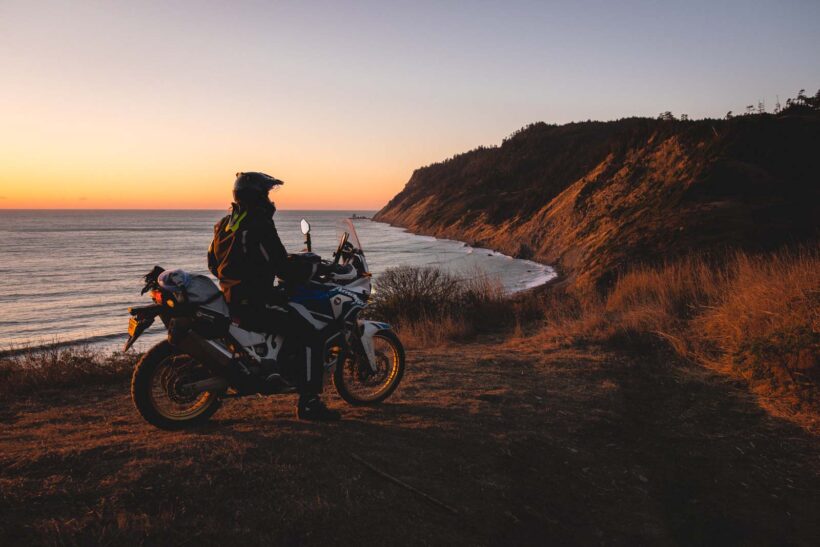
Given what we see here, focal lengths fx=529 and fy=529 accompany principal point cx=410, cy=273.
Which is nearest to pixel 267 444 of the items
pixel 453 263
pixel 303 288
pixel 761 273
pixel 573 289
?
pixel 303 288

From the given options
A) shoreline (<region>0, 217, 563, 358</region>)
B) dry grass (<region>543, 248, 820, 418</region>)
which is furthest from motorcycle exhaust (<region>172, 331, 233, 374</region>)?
dry grass (<region>543, 248, 820, 418</region>)

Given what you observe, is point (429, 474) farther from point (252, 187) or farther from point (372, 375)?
point (252, 187)

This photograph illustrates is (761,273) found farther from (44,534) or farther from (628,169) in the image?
(628,169)

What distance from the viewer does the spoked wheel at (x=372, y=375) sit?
5.68 m

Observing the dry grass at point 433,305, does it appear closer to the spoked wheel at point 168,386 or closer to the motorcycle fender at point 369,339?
the motorcycle fender at point 369,339

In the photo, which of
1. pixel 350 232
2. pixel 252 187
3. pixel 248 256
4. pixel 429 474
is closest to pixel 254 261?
pixel 248 256

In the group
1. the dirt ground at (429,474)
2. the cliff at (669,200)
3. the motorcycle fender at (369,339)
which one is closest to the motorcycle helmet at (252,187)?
the motorcycle fender at (369,339)

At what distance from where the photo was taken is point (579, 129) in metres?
78.7

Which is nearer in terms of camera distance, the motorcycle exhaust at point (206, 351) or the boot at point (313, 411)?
the motorcycle exhaust at point (206, 351)

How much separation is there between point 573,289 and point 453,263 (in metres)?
18.9

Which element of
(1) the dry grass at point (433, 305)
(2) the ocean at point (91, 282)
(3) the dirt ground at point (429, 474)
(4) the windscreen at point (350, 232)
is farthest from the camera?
(2) the ocean at point (91, 282)

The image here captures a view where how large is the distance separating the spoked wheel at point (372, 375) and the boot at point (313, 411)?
1.62ft

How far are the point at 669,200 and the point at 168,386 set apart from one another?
21666mm

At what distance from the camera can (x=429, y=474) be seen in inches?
161
